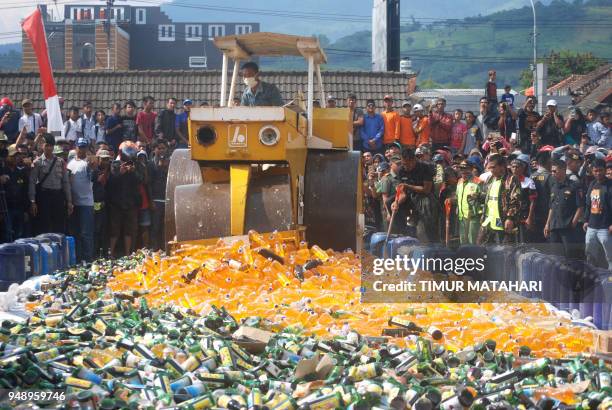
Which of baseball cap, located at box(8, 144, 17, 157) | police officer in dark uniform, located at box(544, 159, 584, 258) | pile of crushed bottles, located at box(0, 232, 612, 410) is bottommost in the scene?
pile of crushed bottles, located at box(0, 232, 612, 410)

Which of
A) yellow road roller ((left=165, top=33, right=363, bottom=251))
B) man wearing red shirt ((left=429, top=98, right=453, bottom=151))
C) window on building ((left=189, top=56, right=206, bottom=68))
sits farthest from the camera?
window on building ((left=189, top=56, right=206, bottom=68))

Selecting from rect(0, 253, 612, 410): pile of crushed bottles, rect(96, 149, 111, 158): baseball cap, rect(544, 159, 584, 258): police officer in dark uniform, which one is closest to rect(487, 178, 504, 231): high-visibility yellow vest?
rect(544, 159, 584, 258): police officer in dark uniform

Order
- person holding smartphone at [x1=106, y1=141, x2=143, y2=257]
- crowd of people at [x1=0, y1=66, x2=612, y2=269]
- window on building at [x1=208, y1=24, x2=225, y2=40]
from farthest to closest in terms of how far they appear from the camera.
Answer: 1. window on building at [x1=208, y1=24, x2=225, y2=40]
2. person holding smartphone at [x1=106, y1=141, x2=143, y2=257]
3. crowd of people at [x1=0, y1=66, x2=612, y2=269]

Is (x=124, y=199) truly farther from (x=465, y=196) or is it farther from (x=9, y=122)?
(x=465, y=196)

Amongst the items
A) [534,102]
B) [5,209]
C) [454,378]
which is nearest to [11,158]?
[5,209]

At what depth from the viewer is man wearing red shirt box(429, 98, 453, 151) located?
20391 millimetres

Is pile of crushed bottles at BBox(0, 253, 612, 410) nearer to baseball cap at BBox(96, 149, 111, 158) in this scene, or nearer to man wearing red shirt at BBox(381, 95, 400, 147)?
baseball cap at BBox(96, 149, 111, 158)

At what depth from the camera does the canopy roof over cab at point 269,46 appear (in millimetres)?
12875

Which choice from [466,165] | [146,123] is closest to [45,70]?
[146,123]

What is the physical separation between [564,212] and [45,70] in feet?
34.3

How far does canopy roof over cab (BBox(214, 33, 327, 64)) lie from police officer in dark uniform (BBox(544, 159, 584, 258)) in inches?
135

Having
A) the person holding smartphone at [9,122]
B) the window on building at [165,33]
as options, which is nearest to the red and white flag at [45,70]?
the person holding smartphone at [9,122]

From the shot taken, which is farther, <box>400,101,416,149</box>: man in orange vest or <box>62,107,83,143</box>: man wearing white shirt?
<box>62,107,83,143</box>: man wearing white shirt

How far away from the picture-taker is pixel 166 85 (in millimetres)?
27859
